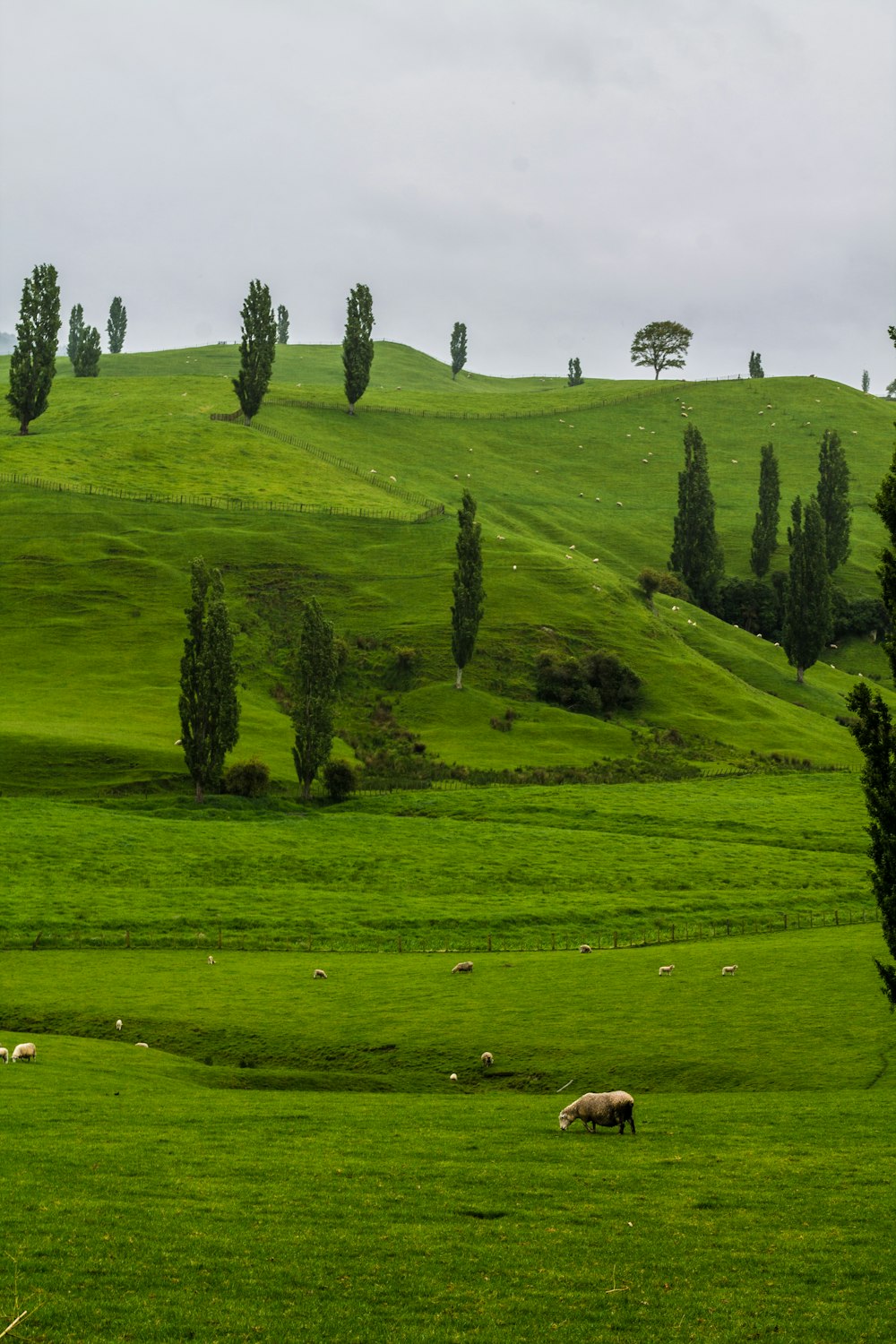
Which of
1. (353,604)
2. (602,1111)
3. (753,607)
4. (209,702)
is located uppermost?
(753,607)

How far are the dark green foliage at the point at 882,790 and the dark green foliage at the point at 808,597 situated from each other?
105 metres

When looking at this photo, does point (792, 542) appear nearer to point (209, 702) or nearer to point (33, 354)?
point (209, 702)

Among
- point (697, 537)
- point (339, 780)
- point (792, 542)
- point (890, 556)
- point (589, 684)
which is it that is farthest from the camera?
point (697, 537)

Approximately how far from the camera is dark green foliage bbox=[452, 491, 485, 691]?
111938mm

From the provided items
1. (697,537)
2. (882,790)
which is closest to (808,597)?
(697,537)

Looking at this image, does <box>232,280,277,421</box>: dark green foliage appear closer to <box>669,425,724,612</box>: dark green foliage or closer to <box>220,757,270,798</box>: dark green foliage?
<box>669,425,724,612</box>: dark green foliage

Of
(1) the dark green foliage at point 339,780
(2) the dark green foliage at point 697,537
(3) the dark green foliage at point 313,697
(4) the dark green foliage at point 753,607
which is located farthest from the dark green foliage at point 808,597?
(1) the dark green foliage at point 339,780

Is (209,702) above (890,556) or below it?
below

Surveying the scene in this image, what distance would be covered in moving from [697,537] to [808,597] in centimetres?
2555

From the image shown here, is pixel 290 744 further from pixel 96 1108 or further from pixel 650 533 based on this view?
pixel 650 533

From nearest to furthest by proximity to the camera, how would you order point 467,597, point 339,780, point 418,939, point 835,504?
point 418,939
point 339,780
point 467,597
point 835,504

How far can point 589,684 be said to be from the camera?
118m

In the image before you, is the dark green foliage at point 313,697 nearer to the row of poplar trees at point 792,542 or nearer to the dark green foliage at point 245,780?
the dark green foliage at point 245,780

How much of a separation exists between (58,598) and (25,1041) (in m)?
87.8
